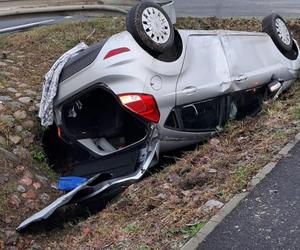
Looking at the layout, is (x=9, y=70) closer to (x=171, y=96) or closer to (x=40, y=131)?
(x=40, y=131)

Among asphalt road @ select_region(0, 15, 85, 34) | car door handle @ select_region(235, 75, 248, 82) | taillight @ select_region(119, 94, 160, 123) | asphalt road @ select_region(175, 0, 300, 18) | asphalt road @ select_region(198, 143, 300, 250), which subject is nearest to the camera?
asphalt road @ select_region(198, 143, 300, 250)

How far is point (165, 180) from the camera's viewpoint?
5652 mm

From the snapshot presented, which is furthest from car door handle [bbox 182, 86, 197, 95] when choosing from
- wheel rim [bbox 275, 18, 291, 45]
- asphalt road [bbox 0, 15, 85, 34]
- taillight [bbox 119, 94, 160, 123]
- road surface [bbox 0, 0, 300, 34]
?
asphalt road [bbox 0, 15, 85, 34]

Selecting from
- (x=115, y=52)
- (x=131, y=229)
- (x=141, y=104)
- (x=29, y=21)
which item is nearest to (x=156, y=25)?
(x=115, y=52)

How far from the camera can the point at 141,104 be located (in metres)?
6.07

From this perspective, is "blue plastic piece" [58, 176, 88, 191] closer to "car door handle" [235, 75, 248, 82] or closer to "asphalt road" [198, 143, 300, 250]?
"car door handle" [235, 75, 248, 82]

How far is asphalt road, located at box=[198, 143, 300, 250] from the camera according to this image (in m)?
4.13

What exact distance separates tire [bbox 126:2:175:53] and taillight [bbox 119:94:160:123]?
1.97ft

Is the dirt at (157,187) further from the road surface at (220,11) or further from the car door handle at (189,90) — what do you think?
the road surface at (220,11)

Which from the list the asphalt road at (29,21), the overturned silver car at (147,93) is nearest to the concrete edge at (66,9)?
the asphalt road at (29,21)

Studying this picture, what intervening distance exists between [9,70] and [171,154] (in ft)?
11.9

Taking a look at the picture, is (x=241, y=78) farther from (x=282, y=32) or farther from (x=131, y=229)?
(x=131, y=229)

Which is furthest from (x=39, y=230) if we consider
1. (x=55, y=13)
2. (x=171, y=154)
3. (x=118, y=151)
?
(x=55, y=13)

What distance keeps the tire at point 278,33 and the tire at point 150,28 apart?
75.9 inches
